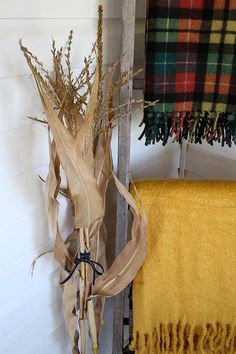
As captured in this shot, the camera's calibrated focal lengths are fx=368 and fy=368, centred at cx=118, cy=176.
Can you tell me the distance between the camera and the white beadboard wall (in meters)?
0.74

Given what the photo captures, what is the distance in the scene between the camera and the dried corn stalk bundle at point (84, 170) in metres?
0.68

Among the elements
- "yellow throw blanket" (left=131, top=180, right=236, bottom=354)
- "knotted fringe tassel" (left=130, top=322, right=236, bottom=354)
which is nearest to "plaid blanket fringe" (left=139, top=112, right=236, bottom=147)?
"yellow throw blanket" (left=131, top=180, right=236, bottom=354)

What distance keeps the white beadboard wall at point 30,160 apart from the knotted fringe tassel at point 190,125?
0.18m

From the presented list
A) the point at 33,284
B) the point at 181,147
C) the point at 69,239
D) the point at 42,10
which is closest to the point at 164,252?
the point at 69,239

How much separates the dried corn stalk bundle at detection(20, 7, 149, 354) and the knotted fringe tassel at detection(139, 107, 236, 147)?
63mm

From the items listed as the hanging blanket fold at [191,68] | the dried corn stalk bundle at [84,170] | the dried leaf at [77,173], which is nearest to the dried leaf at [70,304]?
the dried corn stalk bundle at [84,170]

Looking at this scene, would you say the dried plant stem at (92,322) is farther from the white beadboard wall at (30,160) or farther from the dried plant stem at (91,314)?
the white beadboard wall at (30,160)

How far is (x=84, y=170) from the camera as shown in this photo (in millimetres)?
716

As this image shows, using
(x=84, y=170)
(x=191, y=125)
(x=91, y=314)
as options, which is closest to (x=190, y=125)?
(x=191, y=125)

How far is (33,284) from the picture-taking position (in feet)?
3.19

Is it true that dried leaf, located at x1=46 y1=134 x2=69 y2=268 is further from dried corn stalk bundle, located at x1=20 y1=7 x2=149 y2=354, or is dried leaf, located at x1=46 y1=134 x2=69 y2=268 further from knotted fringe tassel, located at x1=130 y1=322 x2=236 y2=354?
knotted fringe tassel, located at x1=130 y1=322 x2=236 y2=354

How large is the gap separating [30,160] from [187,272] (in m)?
0.50

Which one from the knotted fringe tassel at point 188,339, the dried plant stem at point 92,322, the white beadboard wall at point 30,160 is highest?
the white beadboard wall at point 30,160

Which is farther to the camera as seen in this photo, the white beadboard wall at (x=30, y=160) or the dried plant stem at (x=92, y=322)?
the dried plant stem at (x=92, y=322)
